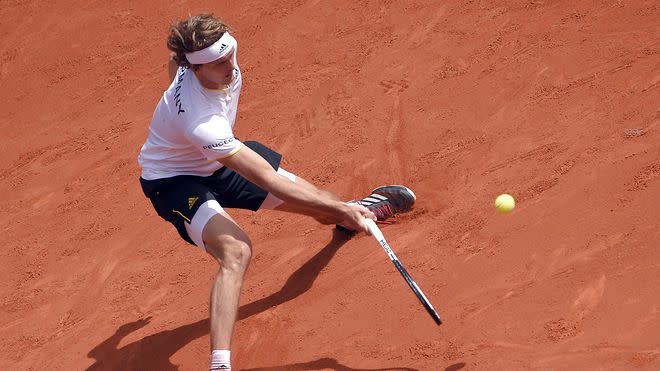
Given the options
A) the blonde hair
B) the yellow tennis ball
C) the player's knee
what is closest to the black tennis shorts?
the player's knee

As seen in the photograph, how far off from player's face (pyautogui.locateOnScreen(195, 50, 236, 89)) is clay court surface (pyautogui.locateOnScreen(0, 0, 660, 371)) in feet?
5.02

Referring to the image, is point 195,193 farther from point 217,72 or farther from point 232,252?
point 217,72

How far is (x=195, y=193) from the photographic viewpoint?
191 inches

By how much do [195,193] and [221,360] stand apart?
1.10m

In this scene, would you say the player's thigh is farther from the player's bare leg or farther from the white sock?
the white sock

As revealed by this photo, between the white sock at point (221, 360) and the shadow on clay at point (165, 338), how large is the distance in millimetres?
878

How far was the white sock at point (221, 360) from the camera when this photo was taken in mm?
4223

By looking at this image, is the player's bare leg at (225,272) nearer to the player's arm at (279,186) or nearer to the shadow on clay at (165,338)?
the player's arm at (279,186)

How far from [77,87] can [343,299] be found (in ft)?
15.1

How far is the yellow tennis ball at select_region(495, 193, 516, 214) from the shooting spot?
5.18 meters

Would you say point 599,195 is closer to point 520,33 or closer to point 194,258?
point 520,33

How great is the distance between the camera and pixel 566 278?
4.62 m

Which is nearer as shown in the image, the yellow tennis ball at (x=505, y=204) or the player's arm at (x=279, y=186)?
the player's arm at (x=279, y=186)

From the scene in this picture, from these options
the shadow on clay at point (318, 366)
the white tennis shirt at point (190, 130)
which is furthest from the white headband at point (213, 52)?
the shadow on clay at point (318, 366)
